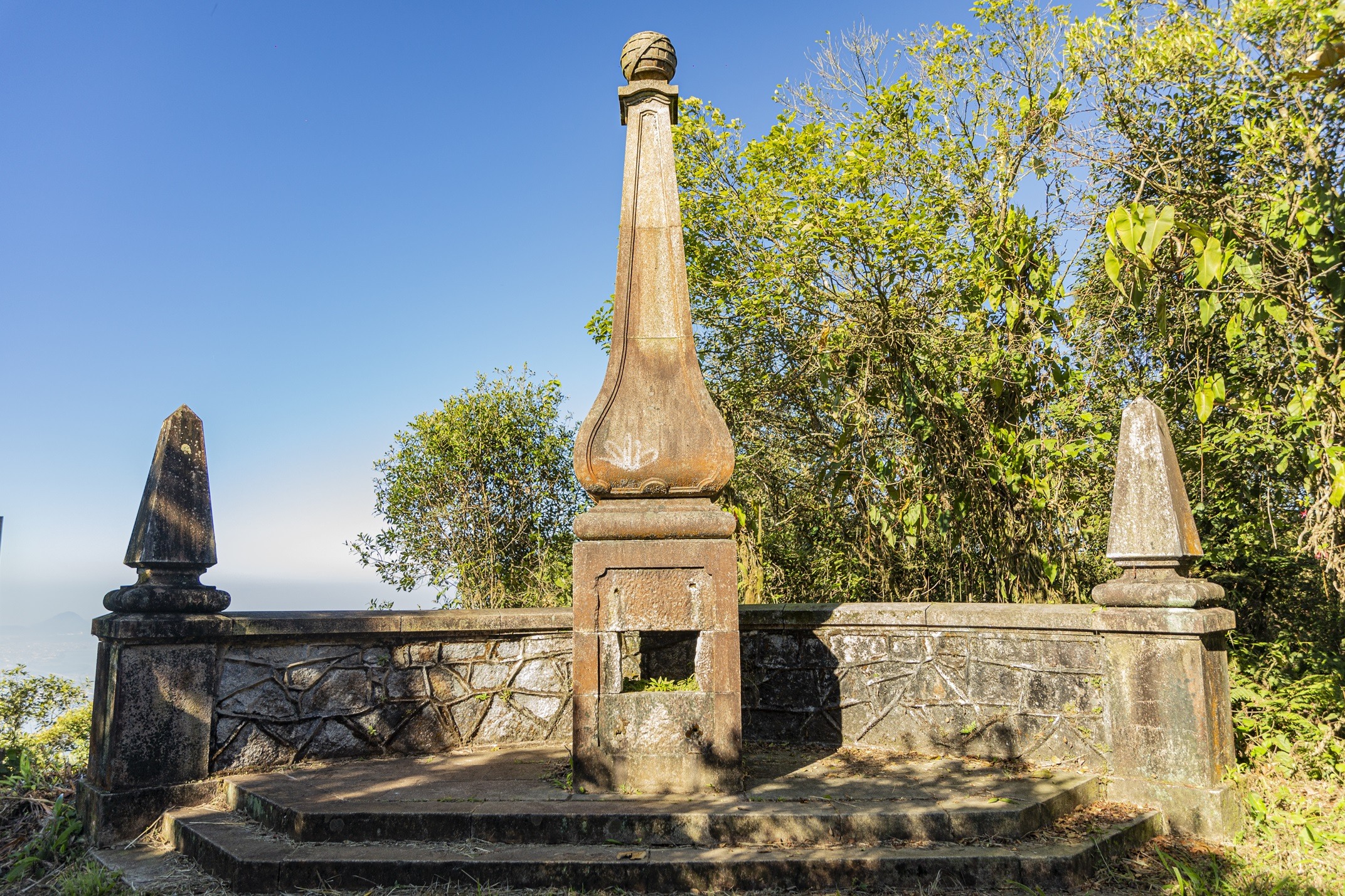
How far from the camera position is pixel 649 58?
489 centimetres

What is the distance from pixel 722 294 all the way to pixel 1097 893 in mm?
6752

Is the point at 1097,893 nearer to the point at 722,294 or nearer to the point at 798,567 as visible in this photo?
the point at 798,567

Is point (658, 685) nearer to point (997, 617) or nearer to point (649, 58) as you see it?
point (997, 617)

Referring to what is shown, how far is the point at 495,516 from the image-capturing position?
38.1ft

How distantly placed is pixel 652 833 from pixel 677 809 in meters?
0.16

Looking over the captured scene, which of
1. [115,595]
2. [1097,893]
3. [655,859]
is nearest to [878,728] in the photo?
[1097,893]

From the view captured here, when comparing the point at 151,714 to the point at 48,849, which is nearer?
the point at 48,849

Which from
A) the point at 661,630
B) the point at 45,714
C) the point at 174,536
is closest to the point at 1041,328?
the point at 661,630

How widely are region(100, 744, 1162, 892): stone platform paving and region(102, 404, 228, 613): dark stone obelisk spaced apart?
1.10 meters

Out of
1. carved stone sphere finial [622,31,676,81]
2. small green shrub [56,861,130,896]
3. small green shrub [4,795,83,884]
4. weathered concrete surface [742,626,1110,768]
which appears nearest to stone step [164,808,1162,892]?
small green shrub [56,861,130,896]

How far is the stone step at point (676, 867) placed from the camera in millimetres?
3570

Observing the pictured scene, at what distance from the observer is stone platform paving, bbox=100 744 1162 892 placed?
359 cm

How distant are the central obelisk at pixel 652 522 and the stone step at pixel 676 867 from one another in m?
0.57

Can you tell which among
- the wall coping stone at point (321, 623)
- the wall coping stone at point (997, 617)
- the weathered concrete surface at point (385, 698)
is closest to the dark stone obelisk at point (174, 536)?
the wall coping stone at point (321, 623)
